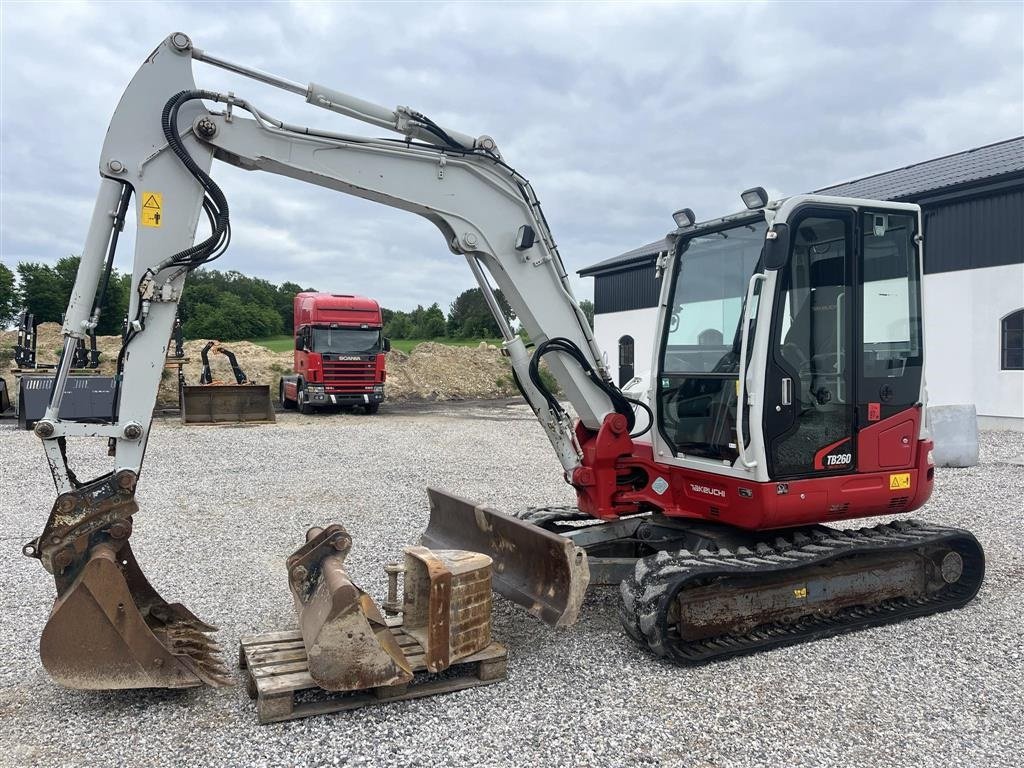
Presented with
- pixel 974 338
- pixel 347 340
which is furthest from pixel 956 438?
pixel 347 340

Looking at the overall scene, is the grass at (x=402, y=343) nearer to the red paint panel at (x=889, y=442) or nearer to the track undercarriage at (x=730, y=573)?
the track undercarriage at (x=730, y=573)

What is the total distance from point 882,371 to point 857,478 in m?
0.79

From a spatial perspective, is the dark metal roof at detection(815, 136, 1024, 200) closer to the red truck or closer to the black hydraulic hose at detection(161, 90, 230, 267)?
the red truck

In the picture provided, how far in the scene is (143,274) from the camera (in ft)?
14.5

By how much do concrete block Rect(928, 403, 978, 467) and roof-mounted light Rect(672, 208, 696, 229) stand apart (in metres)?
8.37

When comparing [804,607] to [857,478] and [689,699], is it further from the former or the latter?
[689,699]

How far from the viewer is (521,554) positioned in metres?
5.17

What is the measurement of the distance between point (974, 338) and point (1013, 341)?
75 cm

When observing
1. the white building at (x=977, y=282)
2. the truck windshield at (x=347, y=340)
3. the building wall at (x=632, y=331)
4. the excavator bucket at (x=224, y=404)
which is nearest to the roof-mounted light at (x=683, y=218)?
the white building at (x=977, y=282)

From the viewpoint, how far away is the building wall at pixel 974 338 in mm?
16156

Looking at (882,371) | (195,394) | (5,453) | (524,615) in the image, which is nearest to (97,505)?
(524,615)

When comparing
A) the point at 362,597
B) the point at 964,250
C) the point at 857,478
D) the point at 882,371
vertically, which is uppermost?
the point at 964,250

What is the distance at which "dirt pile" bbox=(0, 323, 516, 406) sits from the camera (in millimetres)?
29031

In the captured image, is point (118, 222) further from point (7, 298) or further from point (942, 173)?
point (7, 298)
